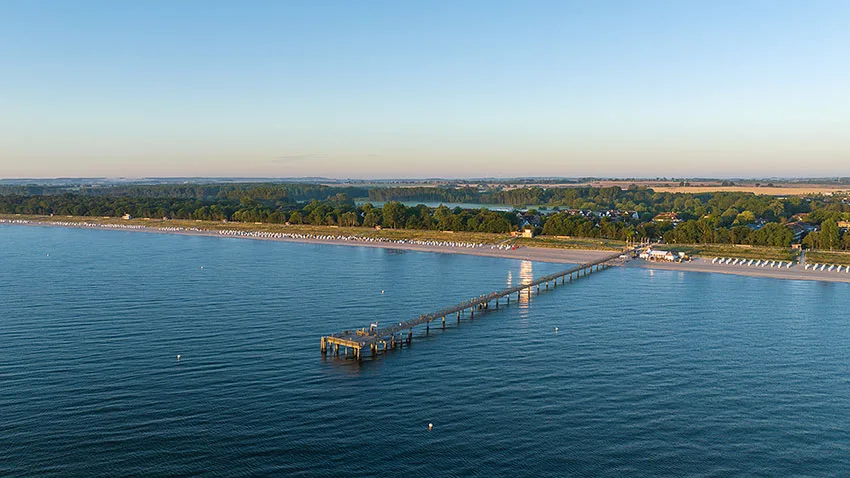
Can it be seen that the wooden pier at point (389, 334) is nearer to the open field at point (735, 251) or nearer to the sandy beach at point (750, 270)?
the sandy beach at point (750, 270)

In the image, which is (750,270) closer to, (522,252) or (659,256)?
(659,256)

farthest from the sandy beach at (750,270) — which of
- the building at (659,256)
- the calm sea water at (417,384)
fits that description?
the calm sea water at (417,384)

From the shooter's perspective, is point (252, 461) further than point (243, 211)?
No

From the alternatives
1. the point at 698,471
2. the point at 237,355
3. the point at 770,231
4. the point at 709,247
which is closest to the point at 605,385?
the point at 698,471

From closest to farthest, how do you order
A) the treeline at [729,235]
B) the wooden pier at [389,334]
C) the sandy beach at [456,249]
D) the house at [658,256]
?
the wooden pier at [389,334] → the house at [658,256] → the sandy beach at [456,249] → the treeline at [729,235]

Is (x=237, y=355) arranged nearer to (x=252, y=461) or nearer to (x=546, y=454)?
(x=252, y=461)

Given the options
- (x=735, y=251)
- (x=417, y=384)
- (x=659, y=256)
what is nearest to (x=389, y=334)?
(x=417, y=384)
